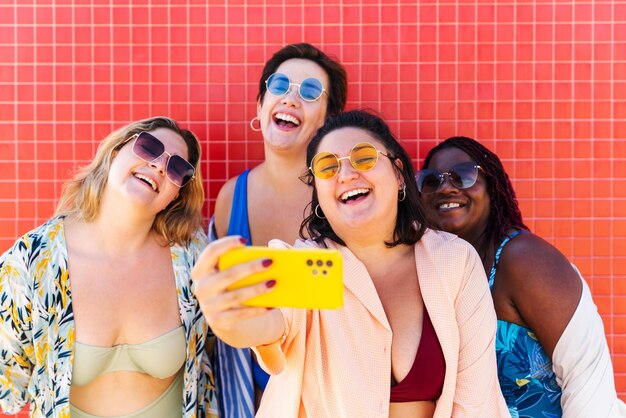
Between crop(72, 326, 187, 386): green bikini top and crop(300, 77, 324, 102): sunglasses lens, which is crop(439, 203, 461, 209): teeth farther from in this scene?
crop(72, 326, 187, 386): green bikini top

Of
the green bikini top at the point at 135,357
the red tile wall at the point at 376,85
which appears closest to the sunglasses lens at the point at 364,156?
the green bikini top at the point at 135,357

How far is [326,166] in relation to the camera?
102 inches

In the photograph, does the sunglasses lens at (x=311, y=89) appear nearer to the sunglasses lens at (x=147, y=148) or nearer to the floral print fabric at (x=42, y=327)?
the sunglasses lens at (x=147, y=148)

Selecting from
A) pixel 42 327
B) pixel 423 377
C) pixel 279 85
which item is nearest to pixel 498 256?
pixel 423 377

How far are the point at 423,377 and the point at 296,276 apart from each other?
730 mm

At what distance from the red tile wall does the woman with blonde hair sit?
2.97ft

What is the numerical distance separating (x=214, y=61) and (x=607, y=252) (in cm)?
260

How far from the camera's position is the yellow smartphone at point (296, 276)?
1.99 m

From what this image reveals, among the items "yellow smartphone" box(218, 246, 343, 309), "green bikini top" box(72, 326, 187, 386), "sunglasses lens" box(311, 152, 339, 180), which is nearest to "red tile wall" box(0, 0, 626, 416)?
"green bikini top" box(72, 326, 187, 386)

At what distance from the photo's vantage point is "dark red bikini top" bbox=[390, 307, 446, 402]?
7.98ft

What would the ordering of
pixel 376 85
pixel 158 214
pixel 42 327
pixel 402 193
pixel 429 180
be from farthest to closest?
1. pixel 376 85
2. pixel 429 180
3. pixel 158 214
4. pixel 42 327
5. pixel 402 193

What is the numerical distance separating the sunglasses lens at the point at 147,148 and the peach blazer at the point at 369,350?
37.5 inches

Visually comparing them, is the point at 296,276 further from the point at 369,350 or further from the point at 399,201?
the point at 399,201

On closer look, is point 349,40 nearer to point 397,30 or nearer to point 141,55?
point 397,30
